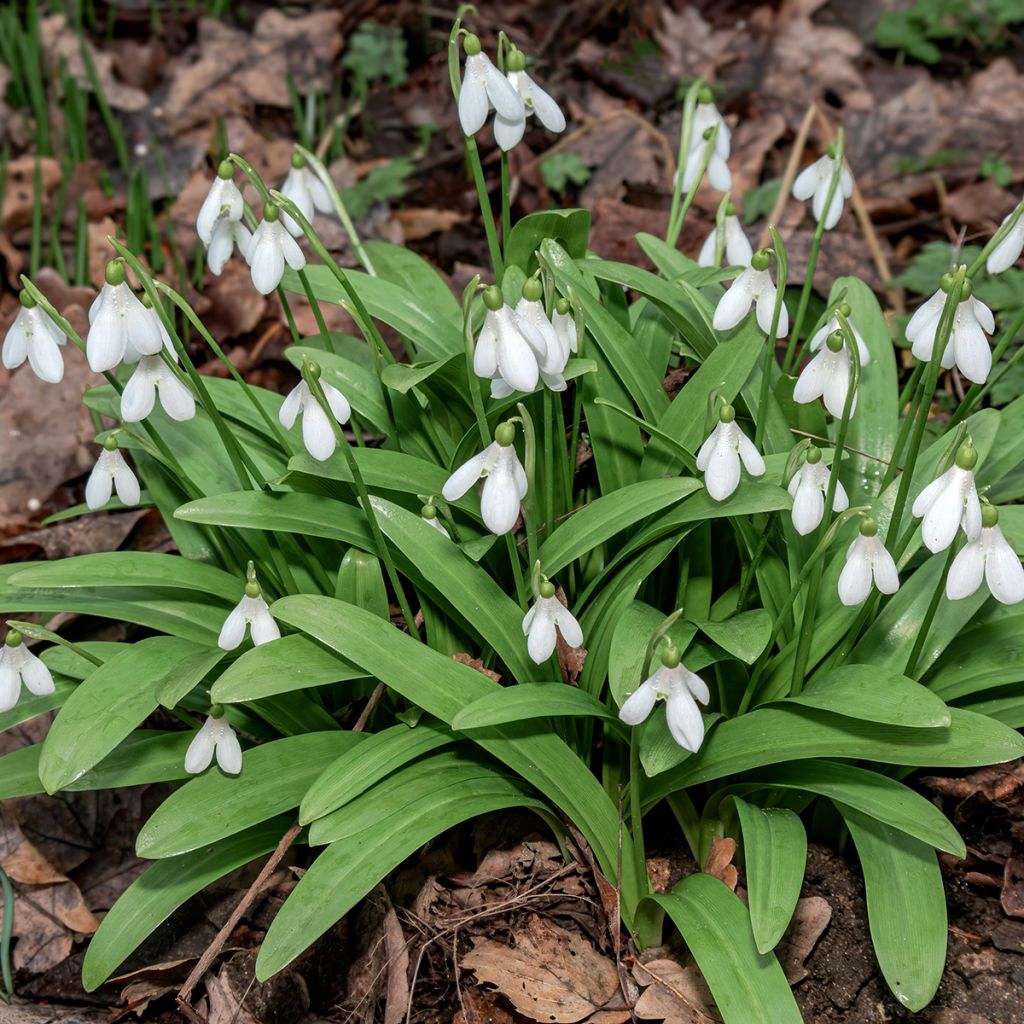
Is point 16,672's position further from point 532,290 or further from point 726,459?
point 726,459

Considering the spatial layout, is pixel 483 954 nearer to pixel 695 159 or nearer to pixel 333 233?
pixel 695 159

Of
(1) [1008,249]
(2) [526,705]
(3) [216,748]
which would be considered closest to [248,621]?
A: (3) [216,748]

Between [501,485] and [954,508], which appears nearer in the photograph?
[954,508]

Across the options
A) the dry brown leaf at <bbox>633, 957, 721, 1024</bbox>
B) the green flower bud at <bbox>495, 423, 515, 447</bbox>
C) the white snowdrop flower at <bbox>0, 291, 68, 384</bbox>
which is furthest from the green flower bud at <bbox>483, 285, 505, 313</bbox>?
the dry brown leaf at <bbox>633, 957, 721, 1024</bbox>

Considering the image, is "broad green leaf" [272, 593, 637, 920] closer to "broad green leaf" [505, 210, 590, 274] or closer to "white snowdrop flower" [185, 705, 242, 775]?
"white snowdrop flower" [185, 705, 242, 775]

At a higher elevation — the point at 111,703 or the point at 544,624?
the point at 544,624

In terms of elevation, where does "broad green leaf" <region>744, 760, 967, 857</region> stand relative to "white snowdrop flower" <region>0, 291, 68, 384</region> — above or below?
below

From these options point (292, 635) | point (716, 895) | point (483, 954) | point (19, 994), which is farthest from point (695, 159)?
point (19, 994)
